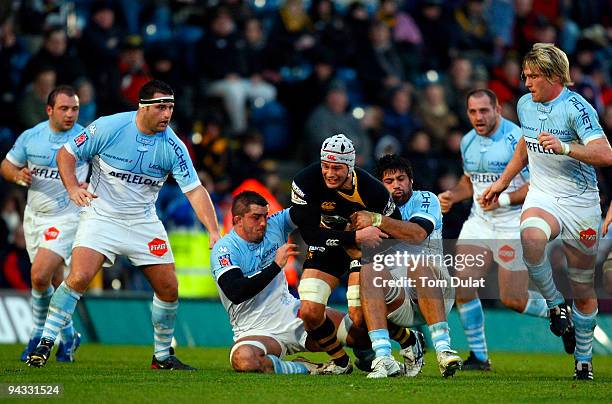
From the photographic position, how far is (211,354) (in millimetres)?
15109

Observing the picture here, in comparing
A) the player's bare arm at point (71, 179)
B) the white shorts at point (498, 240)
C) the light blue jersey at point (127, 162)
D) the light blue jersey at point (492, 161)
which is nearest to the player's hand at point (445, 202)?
the light blue jersey at point (492, 161)

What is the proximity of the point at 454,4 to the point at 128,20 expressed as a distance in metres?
6.62

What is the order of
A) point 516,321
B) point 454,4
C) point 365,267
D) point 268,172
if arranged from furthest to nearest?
point 454,4, point 268,172, point 516,321, point 365,267

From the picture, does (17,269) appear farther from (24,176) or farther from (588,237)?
(588,237)

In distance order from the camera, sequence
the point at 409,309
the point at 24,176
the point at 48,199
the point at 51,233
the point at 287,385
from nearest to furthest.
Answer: the point at 287,385 < the point at 409,309 < the point at 24,176 < the point at 51,233 < the point at 48,199

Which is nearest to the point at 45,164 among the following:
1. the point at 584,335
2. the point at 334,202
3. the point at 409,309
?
the point at 334,202

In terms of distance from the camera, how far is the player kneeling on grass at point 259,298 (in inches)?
459

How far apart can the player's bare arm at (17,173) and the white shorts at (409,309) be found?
421 cm

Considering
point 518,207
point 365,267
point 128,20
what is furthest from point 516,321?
point 128,20

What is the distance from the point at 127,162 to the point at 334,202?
2.08 metres

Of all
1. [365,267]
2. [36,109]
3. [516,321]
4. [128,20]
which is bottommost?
[516,321]

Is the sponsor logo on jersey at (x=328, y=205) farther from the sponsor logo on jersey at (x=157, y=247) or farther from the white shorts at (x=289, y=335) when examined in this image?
the sponsor logo on jersey at (x=157, y=247)

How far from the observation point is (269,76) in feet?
68.9

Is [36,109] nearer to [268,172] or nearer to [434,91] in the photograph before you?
[268,172]
